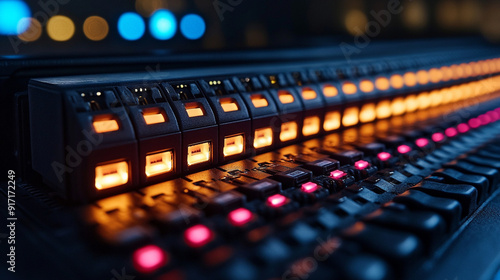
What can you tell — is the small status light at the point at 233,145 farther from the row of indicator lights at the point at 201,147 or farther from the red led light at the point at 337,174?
the red led light at the point at 337,174

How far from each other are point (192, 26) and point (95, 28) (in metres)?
0.45

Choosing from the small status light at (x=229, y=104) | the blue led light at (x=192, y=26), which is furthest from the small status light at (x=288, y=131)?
the blue led light at (x=192, y=26)

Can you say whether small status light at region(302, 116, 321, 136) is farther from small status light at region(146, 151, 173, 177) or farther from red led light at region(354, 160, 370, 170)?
small status light at region(146, 151, 173, 177)

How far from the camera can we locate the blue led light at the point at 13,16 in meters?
1.23

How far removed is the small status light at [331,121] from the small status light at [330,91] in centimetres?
8

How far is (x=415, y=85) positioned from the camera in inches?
89.7

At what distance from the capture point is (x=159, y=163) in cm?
114

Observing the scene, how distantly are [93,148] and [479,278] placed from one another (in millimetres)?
943

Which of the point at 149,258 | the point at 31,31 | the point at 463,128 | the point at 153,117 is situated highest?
the point at 31,31

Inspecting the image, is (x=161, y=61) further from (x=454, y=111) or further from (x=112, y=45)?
(x=454, y=111)

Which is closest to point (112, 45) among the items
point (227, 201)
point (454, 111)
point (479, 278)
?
point (227, 201)

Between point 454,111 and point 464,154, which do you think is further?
point 454,111

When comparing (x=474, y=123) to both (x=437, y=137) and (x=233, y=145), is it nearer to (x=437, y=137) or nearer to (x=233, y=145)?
(x=437, y=137)

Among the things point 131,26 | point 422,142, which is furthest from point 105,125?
point 422,142
